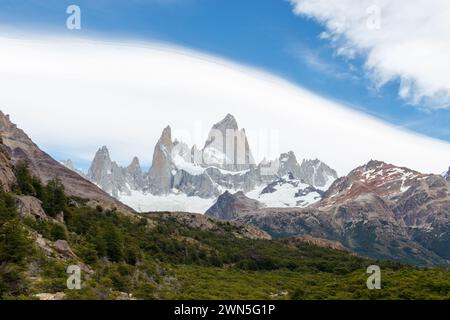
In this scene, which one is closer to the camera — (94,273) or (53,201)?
(94,273)

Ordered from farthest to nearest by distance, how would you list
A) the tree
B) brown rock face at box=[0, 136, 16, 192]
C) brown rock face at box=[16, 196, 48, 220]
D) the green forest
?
the tree < brown rock face at box=[0, 136, 16, 192] < brown rock face at box=[16, 196, 48, 220] < the green forest

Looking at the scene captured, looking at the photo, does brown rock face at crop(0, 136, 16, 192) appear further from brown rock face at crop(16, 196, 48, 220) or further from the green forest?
brown rock face at crop(16, 196, 48, 220)

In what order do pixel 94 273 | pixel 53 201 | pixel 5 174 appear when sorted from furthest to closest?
1. pixel 53 201
2. pixel 5 174
3. pixel 94 273

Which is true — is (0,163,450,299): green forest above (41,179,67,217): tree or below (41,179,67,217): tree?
below

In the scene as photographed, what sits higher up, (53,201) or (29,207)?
(53,201)

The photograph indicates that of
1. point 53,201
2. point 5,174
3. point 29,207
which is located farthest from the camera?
point 53,201

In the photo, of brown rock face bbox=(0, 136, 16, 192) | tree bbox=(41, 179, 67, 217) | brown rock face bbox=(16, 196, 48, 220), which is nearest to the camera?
brown rock face bbox=(16, 196, 48, 220)

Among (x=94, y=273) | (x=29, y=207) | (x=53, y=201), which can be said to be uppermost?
(x=53, y=201)

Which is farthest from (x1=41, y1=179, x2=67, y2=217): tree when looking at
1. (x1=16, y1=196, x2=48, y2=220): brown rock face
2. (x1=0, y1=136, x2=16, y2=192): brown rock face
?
(x1=16, y1=196, x2=48, y2=220): brown rock face

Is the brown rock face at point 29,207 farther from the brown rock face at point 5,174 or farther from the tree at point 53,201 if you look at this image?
the tree at point 53,201

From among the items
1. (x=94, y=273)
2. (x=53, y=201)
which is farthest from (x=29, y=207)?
(x=94, y=273)

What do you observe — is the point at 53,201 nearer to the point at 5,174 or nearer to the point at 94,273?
the point at 5,174
